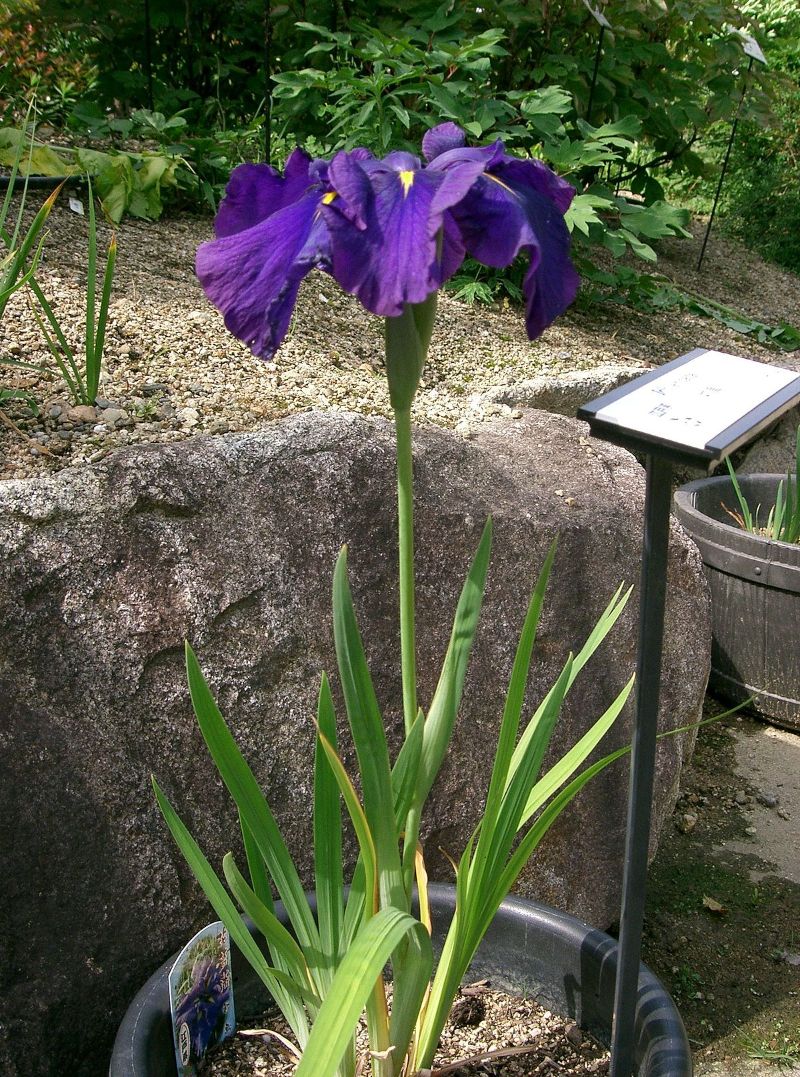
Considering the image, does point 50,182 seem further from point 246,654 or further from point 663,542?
point 663,542

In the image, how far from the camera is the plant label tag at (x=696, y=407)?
1.02 meters

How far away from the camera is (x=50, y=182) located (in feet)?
9.66

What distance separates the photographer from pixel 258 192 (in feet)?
3.51

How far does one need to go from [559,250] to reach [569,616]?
3.21 feet

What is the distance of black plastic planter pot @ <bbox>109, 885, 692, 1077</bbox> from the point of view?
1301 mm

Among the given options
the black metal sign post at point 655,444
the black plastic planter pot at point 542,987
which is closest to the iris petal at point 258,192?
the black metal sign post at point 655,444

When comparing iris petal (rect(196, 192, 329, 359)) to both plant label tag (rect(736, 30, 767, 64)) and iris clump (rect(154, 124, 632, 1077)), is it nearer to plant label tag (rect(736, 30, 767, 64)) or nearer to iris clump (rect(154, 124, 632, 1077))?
iris clump (rect(154, 124, 632, 1077))

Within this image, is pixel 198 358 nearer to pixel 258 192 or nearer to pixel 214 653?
pixel 214 653

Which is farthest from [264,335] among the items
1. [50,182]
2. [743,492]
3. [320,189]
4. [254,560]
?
[743,492]

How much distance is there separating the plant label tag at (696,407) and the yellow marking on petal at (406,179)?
289 mm

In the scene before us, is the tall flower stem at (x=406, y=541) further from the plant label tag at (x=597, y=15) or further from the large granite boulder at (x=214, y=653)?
the plant label tag at (x=597, y=15)

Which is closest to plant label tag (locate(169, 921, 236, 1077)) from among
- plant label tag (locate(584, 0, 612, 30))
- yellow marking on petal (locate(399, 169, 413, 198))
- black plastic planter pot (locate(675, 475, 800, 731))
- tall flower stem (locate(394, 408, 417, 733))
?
tall flower stem (locate(394, 408, 417, 733))

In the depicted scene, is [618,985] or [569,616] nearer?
[618,985]

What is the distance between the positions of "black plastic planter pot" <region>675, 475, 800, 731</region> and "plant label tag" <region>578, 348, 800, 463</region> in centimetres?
182
